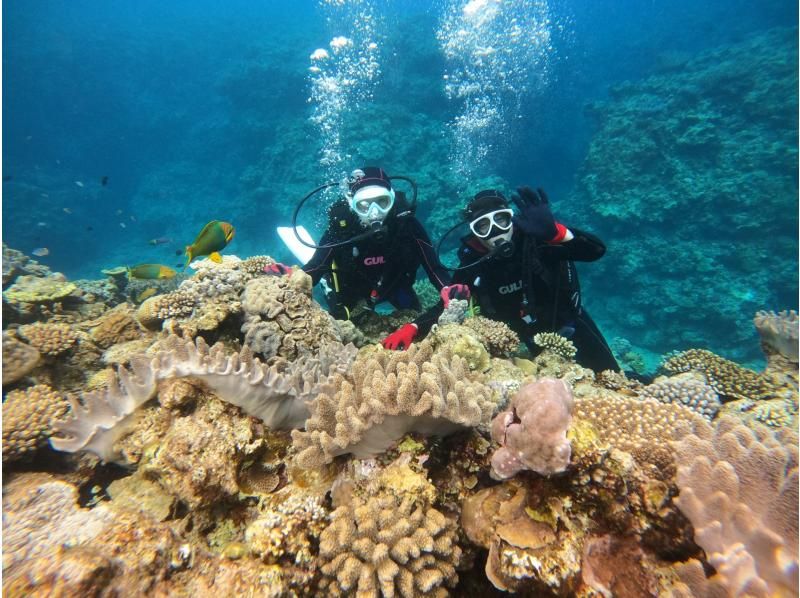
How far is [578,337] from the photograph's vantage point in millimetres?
5672

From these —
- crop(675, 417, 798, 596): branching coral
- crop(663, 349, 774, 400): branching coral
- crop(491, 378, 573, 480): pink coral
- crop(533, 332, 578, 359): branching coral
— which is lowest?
crop(663, 349, 774, 400): branching coral

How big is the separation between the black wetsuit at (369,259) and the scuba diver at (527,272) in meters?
0.70

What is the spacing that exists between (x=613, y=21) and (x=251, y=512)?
235 ft

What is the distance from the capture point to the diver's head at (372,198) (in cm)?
540

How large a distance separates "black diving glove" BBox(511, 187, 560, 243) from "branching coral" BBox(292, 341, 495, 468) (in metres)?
3.26

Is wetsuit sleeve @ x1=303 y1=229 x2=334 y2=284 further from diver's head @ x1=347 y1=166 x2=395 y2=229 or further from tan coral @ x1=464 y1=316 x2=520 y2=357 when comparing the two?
tan coral @ x1=464 y1=316 x2=520 y2=357

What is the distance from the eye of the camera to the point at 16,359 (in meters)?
2.78

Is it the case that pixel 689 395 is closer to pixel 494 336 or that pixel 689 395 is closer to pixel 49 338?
pixel 494 336

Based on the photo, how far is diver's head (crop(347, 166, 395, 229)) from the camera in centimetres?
540

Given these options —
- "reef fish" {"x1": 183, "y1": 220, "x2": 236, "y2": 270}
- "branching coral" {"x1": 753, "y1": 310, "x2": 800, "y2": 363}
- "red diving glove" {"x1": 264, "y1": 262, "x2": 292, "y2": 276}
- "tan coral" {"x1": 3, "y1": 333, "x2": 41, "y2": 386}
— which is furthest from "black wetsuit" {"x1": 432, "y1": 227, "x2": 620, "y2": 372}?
"tan coral" {"x1": 3, "y1": 333, "x2": 41, "y2": 386}

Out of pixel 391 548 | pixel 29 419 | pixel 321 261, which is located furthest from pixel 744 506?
pixel 321 261

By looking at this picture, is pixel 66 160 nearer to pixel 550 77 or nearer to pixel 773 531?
pixel 550 77

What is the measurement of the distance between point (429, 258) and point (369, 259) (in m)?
1.01

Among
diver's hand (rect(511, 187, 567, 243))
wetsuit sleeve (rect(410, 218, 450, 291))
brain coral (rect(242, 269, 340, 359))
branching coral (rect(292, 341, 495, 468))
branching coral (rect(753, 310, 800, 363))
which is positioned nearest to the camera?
branching coral (rect(292, 341, 495, 468))
